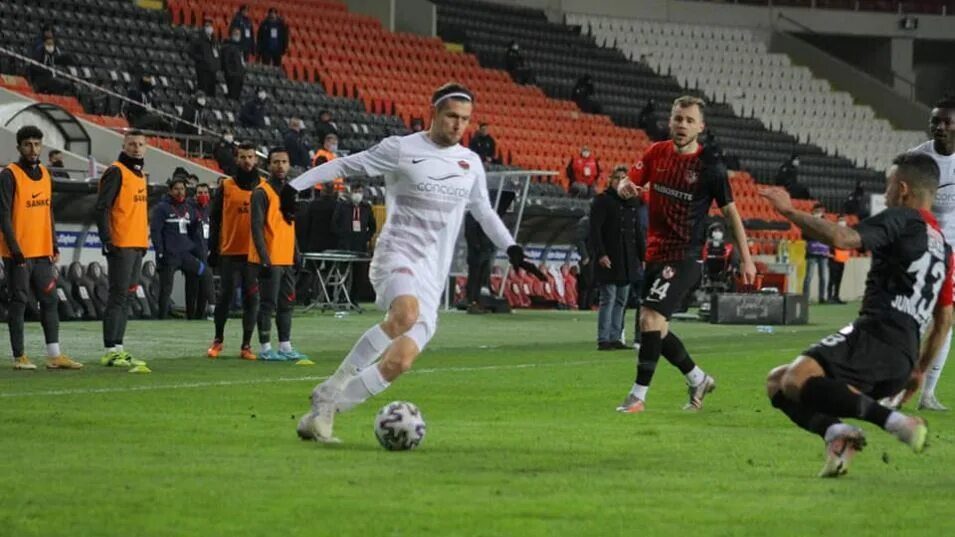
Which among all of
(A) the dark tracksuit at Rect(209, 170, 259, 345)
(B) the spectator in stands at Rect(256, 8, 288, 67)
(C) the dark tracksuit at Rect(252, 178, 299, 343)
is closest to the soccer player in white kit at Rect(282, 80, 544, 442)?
(C) the dark tracksuit at Rect(252, 178, 299, 343)

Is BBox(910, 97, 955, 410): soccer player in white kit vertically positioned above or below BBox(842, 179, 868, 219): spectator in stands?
above

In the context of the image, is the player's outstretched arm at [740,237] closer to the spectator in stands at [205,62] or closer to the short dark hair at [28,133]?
the short dark hair at [28,133]

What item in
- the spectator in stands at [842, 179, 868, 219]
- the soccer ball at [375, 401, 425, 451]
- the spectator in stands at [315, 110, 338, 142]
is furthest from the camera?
the spectator in stands at [842, 179, 868, 219]

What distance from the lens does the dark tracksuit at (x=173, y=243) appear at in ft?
83.0

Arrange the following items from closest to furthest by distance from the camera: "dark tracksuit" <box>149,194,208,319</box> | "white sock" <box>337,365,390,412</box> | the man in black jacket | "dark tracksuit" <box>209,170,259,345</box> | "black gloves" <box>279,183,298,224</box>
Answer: "white sock" <box>337,365,390,412</box> < "black gloves" <box>279,183,298,224</box> < "dark tracksuit" <box>209,170,259,345</box> < the man in black jacket < "dark tracksuit" <box>149,194,208,319</box>

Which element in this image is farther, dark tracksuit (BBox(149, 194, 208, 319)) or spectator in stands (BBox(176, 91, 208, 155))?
spectator in stands (BBox(176, 91, 208, 155))

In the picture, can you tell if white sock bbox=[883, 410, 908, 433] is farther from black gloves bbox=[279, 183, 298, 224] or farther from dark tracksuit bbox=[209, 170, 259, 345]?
dark tracksuit bbox=[209, 170, 259, 345]

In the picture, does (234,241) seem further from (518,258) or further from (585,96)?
(585,96)

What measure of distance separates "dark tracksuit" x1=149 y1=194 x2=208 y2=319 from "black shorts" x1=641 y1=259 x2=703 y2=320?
13.4m

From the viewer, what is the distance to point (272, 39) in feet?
131

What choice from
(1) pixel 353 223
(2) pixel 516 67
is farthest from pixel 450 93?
(2) pixel 516 67

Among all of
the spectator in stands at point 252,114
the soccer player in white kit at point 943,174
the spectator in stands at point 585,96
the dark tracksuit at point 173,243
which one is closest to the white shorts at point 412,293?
the soccer player in white kit at point 943,174

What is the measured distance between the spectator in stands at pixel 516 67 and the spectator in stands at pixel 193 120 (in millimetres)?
16793

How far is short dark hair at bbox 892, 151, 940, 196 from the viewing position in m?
8.62
